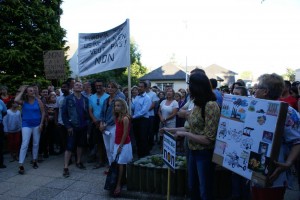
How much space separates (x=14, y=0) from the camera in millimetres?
16516

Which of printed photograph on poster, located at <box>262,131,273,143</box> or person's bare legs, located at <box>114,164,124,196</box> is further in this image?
person's bare legs, located at <box>114,164,124,196</box>

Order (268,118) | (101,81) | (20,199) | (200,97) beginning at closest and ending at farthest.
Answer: (268,118), (200,97), (20,199), (101,81)

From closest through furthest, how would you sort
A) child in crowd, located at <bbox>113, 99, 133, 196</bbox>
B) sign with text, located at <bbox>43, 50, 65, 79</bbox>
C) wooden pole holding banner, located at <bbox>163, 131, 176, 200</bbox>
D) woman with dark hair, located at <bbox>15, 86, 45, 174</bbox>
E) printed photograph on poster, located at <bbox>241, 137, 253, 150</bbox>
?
printed photograph on poster, located at <bbox>241, 137, 253, 150</bbox> → wooden pole holding banner, located at <bbox>163, 131, 176, 200</bbox> → child in crowd, located at <bbox>113, 99, 133, 196</bbox> → woman with dark hair, located at <bbox>15, 86, 45, 174</bbox> → sign with text, located at <bbox>43, 50, 65, 79</bbox>

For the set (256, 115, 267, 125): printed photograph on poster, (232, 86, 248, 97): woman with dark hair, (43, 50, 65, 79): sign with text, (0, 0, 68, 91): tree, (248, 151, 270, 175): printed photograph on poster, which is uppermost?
(0, 0, 68, 91): tree

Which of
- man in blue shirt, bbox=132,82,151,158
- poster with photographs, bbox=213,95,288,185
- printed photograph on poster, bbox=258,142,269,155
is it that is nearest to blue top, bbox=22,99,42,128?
man in blue shirt, bbox=132,82,151,158

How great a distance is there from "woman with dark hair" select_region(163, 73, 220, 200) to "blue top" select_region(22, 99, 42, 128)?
4.49 m

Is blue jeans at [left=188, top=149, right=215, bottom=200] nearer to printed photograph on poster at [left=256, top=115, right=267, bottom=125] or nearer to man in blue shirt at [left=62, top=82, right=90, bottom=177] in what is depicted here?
printed photograph on poster at [left=256, top=115, right=267, bottom=125]

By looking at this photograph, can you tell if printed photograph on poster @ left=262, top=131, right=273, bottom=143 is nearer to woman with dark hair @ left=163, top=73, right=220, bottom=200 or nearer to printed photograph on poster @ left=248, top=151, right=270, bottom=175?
printed photograph on poster @ left=248, top=151, right=270, bottom=175

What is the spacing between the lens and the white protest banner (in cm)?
691

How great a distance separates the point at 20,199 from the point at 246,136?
4236 millimetres

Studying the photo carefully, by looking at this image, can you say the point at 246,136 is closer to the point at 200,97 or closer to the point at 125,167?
the point at 200,97

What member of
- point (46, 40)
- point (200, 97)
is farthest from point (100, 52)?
point (46, 40)

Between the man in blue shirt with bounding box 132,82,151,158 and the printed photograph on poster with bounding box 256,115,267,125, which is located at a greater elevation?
the printed photograph on poster with bounding box 256,115,267,125

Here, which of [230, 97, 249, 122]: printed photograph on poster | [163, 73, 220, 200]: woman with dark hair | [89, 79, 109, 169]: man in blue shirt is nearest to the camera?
[230, 97, 249, 122]: printed photograph on poster
